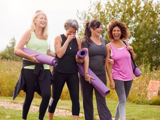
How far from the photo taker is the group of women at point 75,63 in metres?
3.78

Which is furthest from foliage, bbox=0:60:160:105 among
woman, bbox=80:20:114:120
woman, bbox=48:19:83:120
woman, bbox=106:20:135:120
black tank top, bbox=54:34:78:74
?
black tank top, bbox=54:34:78:74

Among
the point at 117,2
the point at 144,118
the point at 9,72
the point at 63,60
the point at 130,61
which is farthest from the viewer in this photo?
the point at 117,2

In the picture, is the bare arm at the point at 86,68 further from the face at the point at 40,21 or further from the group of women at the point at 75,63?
the face at the point at 40,21

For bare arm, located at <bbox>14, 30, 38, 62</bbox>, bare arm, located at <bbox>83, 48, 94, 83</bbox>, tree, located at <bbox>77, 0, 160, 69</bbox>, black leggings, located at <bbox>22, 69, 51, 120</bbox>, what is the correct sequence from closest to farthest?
bare arm, located at <bbox>14, 30, 38, 62</bbox> < black leggings, located at <bbox>22, 69, 51, 120</bbox> < bare arm, located at <bbox>83, 48, 94, 83</bbox> < tree, located at <bbox>77, 0, 160, 69</bbox>

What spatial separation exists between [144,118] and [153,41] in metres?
12.7

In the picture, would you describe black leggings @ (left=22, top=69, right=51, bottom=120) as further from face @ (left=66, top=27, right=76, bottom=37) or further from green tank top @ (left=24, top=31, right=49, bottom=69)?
face @ (left=66, top=27, right=76, bottom=37)

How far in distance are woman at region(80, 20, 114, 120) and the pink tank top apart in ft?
0.61

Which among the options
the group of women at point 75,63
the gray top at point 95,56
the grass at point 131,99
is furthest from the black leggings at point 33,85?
the grass at point 131,99

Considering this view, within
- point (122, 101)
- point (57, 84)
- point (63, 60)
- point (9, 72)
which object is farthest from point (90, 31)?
point (9, 72)

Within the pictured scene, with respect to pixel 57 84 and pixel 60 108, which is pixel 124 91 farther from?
pixel 60 108

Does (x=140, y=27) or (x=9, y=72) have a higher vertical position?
(x=140, y=27)

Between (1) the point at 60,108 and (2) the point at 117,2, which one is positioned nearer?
(1) the point at 60,108

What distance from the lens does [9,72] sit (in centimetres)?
1085

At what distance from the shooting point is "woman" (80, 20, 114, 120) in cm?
408
